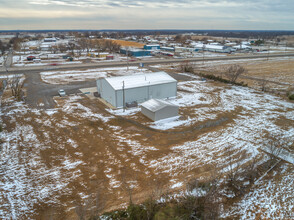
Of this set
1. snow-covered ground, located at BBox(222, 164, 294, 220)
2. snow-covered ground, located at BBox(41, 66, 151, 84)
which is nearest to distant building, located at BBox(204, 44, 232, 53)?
snow-covered ground, located at BBox(41, 66, 151, 84)

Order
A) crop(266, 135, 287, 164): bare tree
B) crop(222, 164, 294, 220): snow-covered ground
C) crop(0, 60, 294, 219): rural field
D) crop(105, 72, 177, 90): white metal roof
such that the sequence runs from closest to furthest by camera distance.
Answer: crop(222, 164, 294, 220): snow-covered ground → crop(0, 60, 294, 219): rural field → crop(266, 135, 287, 164): bare tree → crop(105, 72, 177, 90): white metal roof

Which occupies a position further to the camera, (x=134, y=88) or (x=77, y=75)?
(x=77, y=75)

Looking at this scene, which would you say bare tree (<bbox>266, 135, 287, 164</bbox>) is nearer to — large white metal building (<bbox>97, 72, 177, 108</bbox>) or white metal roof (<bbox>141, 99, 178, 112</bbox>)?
white metal roof (<bbox>141, 99, 178, 112</bbox>)

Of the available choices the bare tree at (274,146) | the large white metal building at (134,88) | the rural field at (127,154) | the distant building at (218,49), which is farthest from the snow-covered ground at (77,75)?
the distant building at (218,49)

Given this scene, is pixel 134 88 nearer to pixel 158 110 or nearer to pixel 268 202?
pixel 158 110

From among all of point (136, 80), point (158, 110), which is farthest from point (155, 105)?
point (136, 80)
